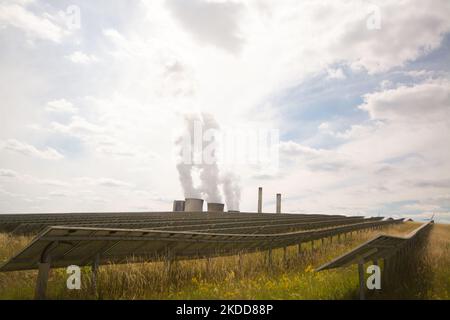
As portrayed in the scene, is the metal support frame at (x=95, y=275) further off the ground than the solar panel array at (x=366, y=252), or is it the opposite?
the solar panel array at (x=366, y=252)

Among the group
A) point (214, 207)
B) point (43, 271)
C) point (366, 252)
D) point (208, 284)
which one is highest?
point (366, 252)

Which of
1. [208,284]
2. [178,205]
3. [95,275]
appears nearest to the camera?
[95,275]

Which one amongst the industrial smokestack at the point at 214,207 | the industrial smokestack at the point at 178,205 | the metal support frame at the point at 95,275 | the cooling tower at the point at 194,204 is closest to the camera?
the metal support frame at the point at 95,275

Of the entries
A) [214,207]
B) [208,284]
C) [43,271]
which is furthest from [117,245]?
[214,207]

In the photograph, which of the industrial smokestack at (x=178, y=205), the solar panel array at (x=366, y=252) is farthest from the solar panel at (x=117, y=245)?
the industrial smokestack at (x=178, y=205)

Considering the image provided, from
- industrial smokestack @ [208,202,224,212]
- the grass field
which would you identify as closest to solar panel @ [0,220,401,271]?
the grass field

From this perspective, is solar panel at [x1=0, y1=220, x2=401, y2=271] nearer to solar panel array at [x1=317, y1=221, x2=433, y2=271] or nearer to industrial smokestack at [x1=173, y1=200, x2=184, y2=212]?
solar panel array at [x1=317, y1=221, x2=433, y2=271]

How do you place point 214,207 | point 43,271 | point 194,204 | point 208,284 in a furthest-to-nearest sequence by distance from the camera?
1. point 214,207
2. point 194,204
3. point 208,284
4. point 43,271

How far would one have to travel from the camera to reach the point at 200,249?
10.4 metres

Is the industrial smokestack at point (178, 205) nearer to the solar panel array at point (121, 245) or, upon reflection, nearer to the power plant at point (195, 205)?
the power plant at point (195, 205)

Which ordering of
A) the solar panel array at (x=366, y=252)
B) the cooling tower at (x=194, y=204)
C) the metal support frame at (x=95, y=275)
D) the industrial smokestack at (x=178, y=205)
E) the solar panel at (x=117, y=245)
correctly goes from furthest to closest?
the industrial smokestack at (x=178, y=205)
the cooling tower at (x=194, y=204)
the metal support frame at (x=95, y=275)
the solar panel at (x=117, y=245)
the solar panel array at (x=366, y=252)

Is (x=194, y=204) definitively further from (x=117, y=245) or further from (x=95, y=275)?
(x=95, y=275)
